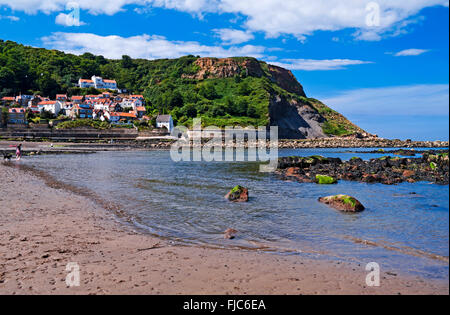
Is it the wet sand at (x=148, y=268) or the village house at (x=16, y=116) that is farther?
the village house at (x=16, y=116)

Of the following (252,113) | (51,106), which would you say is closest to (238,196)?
(252,113)

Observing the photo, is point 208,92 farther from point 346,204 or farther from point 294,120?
point 346,204

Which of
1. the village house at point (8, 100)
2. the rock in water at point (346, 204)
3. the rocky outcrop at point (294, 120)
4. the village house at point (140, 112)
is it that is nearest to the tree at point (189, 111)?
the village house at point (140, 112)

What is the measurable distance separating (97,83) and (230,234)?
170 m

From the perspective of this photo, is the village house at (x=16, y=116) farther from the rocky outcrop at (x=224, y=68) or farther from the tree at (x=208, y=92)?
the rocky outcrop at (x=224, y=68)

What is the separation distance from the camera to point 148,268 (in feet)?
21.9

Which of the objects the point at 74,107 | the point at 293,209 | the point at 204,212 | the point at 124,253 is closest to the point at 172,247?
the point at 124,253

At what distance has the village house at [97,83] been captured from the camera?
15638cm

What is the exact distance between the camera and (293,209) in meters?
13.1

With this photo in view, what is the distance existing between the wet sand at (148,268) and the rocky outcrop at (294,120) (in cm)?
11459

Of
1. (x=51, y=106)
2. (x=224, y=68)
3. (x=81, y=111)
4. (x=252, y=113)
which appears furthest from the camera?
(x=224, y=68)

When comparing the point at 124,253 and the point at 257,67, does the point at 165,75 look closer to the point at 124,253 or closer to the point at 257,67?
the point at 257,67
